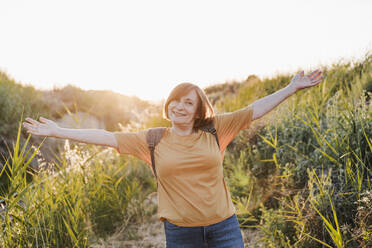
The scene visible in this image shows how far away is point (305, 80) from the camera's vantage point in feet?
7.75

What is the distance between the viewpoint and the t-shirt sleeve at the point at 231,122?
2.30m

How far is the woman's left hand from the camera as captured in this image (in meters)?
2.34

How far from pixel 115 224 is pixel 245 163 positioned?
6.88 feet

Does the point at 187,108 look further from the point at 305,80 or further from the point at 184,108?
the point at 305,80

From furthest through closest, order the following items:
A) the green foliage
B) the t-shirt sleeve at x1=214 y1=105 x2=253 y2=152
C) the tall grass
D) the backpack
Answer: the green foliage, the t-shirt sleeve at x1=214 y1=105 x2=253 y2=152, the backpack, the tall grass

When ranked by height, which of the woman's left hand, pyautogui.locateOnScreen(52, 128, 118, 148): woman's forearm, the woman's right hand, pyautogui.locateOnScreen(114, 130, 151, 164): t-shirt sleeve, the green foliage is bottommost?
the green foliage

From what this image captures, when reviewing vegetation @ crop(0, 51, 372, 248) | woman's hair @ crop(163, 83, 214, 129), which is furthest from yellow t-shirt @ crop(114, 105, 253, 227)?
vegetation @ crop(0, 51, 372, 248)

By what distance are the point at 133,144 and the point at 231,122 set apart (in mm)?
846

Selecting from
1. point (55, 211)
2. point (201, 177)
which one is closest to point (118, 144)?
point (201, 177)

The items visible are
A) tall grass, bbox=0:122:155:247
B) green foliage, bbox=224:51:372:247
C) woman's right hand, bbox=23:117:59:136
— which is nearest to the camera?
woman's right hand, bbox=23:117:59:136

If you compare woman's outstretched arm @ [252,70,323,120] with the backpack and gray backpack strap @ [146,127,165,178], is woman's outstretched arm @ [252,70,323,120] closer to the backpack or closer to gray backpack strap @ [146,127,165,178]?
the backpack

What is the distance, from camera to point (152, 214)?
4.53m

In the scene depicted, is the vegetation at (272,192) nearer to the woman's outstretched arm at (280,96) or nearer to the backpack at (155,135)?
the woman's outstretched arm at (280,96)

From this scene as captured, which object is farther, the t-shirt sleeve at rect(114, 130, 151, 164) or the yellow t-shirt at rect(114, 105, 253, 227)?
the t-shirt sleeve at rect(114, 130, 151, 164)
